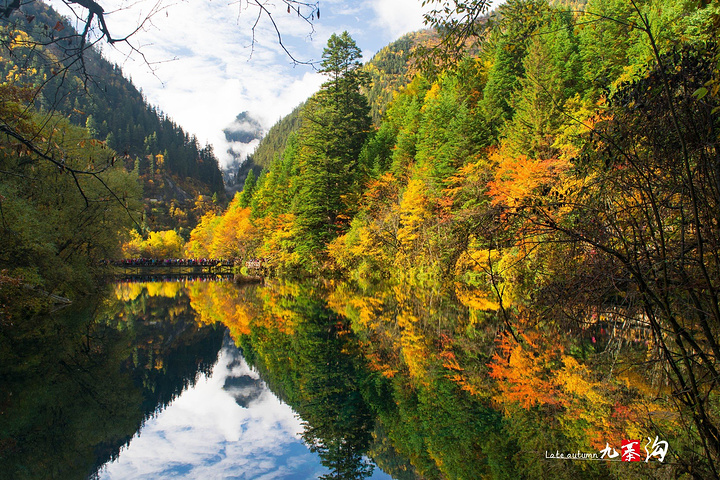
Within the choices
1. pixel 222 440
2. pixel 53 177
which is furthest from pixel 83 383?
pixel 53 177

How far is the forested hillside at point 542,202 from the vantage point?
9.03 ft

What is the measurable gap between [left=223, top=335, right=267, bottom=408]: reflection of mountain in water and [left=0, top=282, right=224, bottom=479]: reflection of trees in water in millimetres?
698

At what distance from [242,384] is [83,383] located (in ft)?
9.52

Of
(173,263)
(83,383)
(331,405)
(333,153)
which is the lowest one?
(173,263)

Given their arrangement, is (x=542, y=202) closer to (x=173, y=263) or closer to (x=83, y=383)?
(x=83, y=383)

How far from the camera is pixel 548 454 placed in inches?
188

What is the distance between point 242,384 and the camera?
8070 millimetres

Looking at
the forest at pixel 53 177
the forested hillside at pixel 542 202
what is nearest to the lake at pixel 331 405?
the forested hillside at pixel 542 202

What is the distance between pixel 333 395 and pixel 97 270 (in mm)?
21281

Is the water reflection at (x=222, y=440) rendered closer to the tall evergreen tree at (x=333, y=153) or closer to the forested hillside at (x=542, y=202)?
the forested hillside at (x=542, y=202)

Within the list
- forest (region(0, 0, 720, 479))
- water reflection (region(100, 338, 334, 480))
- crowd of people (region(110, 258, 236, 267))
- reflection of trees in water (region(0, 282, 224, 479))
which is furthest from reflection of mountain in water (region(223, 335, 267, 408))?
crowd of people (region(110, 258, 236, 267))

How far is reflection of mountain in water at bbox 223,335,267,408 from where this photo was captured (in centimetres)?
749

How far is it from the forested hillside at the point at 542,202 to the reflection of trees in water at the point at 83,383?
5152 mm

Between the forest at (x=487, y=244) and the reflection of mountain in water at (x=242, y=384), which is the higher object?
the forest at (x=487, y=244)
